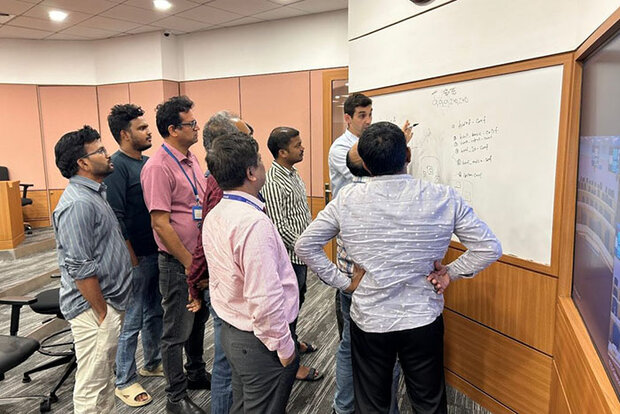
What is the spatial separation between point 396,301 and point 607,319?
24.2 inches

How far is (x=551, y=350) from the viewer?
183cm

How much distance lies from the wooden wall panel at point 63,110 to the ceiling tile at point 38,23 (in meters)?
1.04

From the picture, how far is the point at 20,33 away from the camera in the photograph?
591 centimetres

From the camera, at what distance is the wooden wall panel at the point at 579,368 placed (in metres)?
1.09

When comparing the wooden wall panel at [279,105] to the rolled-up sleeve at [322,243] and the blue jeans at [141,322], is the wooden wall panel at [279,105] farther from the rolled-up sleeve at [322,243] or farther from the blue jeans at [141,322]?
the rolled-up sleeve at [322,243]

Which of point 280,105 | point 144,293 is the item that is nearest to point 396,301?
point 144,293

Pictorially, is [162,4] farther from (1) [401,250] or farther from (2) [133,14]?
(1) [401,250]

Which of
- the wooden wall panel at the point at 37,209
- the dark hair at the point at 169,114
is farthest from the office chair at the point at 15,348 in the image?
the wooden wall panel at the point at 37,209

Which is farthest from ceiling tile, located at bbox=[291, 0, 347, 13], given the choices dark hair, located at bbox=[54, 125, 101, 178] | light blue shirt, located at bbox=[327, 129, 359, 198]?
dark hair, located at bbox=[54, 125, 101, 178]

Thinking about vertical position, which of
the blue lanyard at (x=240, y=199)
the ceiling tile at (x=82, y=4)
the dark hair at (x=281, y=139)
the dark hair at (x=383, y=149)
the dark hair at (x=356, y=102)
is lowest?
the blue lanyard at (x=240, y=199)

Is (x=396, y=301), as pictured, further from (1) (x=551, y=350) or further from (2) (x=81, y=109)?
(2) (x=81, y=109)

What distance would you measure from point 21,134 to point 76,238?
19.9ft

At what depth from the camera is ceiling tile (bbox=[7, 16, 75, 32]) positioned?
17.1 ft

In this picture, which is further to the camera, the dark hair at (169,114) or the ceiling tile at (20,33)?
the ceiling tile at (20,33)
